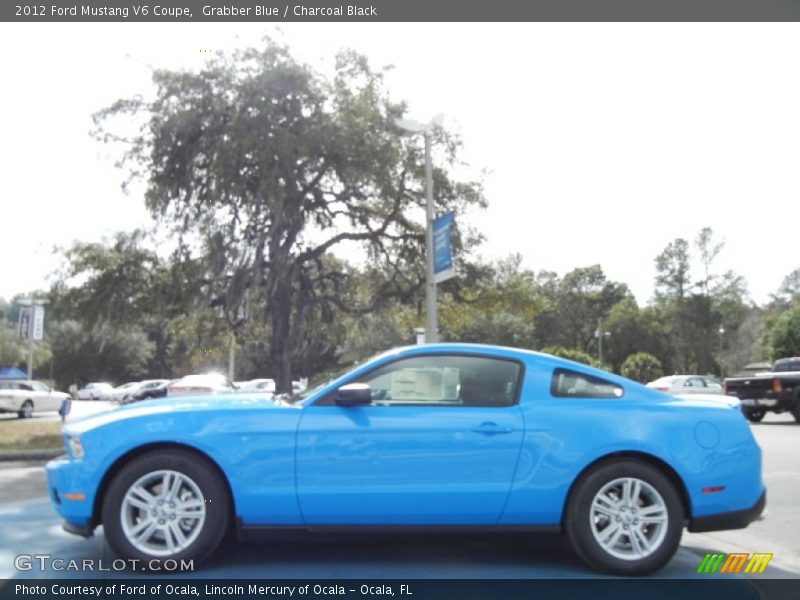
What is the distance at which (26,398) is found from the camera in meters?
27.2

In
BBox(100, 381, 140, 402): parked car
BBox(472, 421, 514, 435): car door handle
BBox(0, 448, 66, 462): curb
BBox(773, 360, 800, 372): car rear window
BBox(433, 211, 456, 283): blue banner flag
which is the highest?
BBox(433, 211, 456, 283): blue banner flag

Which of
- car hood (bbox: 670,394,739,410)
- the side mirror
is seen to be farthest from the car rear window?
the side mirror

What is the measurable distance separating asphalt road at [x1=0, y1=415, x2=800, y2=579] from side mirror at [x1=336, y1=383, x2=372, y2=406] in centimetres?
87

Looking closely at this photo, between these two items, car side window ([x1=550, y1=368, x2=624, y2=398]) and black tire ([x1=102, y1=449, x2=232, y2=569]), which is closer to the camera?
black tire ([x1=102, y1=449, x2=232, y2=569])

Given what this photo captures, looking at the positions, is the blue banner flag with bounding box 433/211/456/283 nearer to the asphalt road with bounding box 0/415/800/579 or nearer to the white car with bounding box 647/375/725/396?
the asphalt road with bounding box 0/415/800/579

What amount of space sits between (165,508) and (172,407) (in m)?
0.65

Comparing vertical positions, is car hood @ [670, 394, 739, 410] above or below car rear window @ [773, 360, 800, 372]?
below

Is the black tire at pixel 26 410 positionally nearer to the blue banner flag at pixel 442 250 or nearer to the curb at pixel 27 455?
the curb at pixel 27 455

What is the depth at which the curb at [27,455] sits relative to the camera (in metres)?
12.8

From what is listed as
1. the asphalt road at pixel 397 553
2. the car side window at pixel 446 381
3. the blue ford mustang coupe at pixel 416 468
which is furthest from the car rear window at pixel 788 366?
the car side window at pixel 446 381

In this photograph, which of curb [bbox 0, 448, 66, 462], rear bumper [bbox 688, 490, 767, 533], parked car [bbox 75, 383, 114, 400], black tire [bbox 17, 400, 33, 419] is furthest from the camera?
parked car [bbox 75, 383, 114, 400]

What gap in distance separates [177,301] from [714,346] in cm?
6005

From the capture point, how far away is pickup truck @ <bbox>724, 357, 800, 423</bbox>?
64.4 ft
